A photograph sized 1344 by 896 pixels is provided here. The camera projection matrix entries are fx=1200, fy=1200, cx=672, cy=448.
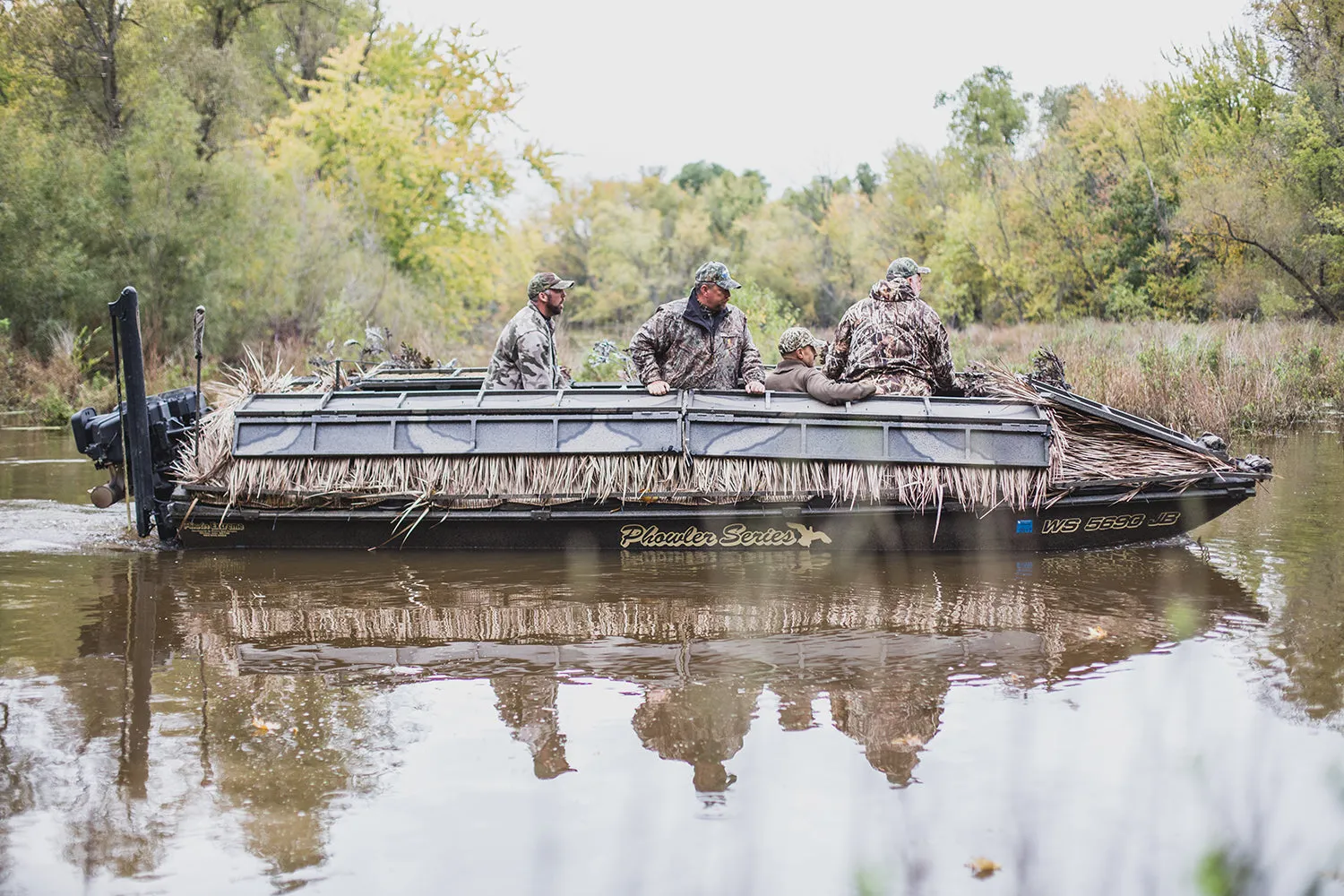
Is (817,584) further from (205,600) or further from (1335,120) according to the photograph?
(1335,120)

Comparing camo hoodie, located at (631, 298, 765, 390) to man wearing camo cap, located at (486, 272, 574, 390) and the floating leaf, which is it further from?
the floating leaf

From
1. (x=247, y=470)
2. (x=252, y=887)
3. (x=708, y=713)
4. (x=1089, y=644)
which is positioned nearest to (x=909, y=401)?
(x=1089, y=644)

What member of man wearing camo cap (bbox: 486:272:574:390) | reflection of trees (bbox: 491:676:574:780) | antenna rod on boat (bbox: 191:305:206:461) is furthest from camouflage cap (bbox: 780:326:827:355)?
antenna rod on boat (bbox: 191:305:206:461)

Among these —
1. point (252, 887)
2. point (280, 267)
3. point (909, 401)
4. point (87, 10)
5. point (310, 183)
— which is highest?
point (87, 10)

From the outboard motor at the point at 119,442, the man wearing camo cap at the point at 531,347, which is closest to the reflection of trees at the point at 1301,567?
the man wearing camo cap at the point at 531,347

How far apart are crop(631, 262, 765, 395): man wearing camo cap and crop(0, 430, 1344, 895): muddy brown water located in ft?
5.13

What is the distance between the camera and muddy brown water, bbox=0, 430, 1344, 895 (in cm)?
434

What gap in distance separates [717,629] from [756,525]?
77.6 inches

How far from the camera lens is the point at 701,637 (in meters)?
7.38

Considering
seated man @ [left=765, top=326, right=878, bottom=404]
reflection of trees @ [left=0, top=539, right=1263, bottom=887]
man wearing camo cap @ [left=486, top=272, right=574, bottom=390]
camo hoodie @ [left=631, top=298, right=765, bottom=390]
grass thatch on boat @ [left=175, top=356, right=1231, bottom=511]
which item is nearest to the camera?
reflection of trees @ [left=0, top=539, right=1263, bottom=887]

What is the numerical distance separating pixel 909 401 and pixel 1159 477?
2031mm

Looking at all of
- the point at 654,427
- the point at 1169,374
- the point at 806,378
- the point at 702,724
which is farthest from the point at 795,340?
the point at 1169,374

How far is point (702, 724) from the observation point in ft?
19.0

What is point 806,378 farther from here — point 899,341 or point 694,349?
point 694,349
